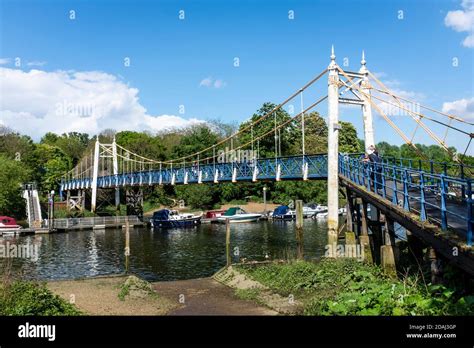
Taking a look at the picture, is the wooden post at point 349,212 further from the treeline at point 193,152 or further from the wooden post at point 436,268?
the treeline at point 193,152

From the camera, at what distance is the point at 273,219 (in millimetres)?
53531

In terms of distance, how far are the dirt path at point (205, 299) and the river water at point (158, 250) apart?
205 inches

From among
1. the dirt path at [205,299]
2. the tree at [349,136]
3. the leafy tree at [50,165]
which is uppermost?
the tree at [349,136]

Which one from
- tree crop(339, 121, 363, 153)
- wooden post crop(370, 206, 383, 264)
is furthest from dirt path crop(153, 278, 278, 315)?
tree crop(339, 121, 363, 153)

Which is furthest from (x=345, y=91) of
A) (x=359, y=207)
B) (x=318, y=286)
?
(x=318, y=286)

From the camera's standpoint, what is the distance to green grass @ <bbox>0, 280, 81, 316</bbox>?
1134 cm

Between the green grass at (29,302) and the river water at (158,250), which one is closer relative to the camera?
the green grass at (29,302)

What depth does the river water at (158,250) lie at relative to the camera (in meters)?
25.0

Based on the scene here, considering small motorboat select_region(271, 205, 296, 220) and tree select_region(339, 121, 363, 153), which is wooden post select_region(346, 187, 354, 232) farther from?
tree select_region(339, 121, 363, 153)

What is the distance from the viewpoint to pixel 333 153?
20.9 m

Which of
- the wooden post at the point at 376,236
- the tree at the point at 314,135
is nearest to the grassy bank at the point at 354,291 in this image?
the wooden post at the point at 376,236

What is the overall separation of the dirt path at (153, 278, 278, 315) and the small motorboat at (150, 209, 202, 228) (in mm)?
31005

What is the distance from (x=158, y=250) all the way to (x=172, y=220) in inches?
671

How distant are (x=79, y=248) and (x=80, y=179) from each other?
1356 inches
